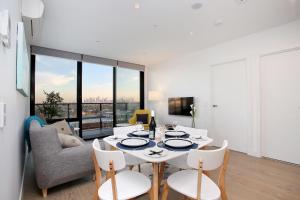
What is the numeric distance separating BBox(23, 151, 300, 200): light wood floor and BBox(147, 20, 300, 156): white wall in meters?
0.70

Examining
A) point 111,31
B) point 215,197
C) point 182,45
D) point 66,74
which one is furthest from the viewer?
point 66,74

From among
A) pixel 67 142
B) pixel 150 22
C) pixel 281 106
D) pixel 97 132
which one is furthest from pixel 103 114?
pixel 281 106

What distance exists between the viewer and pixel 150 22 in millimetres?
2779

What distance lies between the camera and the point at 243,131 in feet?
11.4

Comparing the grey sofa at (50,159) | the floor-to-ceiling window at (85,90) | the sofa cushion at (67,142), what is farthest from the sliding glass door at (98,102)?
the grey sofa at (50,159)

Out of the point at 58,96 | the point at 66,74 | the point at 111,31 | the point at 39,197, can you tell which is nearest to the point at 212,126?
A: the point at 111,31

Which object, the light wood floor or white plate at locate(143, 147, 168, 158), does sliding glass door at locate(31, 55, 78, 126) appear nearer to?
the light wood floor

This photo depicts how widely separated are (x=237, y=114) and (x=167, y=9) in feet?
8.66

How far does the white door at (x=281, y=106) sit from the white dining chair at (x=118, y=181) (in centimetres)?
291

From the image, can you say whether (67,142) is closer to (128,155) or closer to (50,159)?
(50,159)

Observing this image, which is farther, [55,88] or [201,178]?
[55,88]

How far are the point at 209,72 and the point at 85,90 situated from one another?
363 centimetres

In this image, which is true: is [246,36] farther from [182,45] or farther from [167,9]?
[167,9]

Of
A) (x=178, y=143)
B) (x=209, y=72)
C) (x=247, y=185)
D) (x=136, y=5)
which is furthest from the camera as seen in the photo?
(x=209, y=72)
